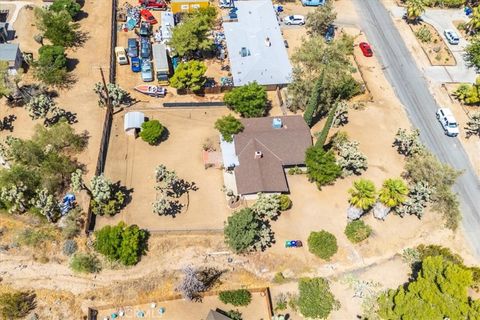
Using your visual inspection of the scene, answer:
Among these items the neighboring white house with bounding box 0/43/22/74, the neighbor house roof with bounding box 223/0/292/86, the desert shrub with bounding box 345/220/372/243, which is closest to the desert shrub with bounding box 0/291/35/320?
the neighboring white house with bounding box 0/43/22/74

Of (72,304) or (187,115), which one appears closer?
(72,304)

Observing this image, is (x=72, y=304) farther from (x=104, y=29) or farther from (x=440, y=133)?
(x=440, y=133)

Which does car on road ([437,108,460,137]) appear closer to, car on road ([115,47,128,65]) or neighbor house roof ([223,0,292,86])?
neighbor house roof ([223,0,292,86])

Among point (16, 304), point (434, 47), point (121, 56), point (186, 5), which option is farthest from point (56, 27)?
point (434, 47)

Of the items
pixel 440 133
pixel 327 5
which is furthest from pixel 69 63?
pixel 440 133

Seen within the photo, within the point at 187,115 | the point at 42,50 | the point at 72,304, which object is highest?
the point at 42,50

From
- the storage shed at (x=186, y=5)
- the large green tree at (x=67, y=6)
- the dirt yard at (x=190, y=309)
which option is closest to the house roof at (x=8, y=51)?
the large green tree at (x=67, y=6)
